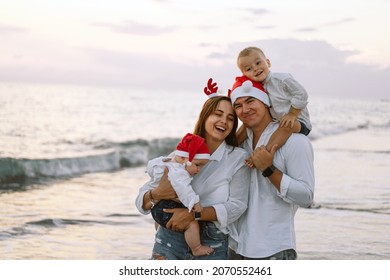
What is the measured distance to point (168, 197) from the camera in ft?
10.6

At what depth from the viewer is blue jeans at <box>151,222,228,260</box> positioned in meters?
3.24

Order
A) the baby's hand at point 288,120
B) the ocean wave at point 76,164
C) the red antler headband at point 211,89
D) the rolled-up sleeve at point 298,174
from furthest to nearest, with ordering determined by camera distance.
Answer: the ocean wave at point 76,164, the red antler headband at point 211,89, the baby's hand at point 288,120, the rolled-up sleeve at point 298,174

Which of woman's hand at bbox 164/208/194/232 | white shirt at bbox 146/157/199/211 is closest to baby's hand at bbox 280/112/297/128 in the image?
white shirt at bbox 146/157/199/211

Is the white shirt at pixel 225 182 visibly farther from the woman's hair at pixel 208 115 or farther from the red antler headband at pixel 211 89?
the red antler headband at pixel 211 89

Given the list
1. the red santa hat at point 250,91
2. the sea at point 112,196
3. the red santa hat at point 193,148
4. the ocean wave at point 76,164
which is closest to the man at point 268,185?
the red santa hat at point 250,91

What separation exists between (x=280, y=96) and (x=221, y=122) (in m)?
0.36

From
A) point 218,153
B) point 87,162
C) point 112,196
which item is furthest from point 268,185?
point 87,162

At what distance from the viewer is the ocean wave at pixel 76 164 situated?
11662mm

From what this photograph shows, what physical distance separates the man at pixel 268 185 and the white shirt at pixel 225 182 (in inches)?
3.0

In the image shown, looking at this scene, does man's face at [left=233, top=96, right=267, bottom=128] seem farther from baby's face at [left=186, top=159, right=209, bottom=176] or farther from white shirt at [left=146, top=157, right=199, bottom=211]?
white shirt at [left=146, top=157, right=199, bottom=211]

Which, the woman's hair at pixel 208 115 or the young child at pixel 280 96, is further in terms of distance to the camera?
the woman's hair at pixel 208 115

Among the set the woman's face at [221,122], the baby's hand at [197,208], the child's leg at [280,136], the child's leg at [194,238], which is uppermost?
the woman's face at [221,122]

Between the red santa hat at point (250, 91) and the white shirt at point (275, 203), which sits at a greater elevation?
the red santa hat at point (250, 91)
